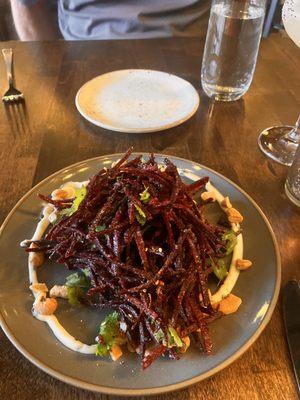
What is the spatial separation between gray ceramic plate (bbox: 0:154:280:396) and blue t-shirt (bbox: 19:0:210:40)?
51.9 inches

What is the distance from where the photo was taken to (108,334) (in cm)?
59

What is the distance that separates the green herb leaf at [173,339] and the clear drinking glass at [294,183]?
0.52 m

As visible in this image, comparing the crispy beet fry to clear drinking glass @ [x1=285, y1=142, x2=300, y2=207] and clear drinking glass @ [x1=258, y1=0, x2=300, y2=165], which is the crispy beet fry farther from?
clear drinking glass @ [x1=258, y1=0, x2=300, y2=165]

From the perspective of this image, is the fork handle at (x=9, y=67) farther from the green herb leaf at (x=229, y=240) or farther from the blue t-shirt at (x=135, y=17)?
the green herb leaf at (x=229, y=240)

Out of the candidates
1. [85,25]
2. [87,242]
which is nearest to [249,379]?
[87,242]

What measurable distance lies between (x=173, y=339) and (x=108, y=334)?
103 mm

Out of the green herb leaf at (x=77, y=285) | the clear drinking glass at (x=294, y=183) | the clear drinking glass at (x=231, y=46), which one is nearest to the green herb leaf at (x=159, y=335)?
the green herb leaf at (x=77, y=285)

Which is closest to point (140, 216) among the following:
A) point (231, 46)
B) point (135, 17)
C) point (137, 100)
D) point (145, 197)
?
point (145, 197)

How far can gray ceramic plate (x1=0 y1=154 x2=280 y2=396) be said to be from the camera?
0.55 m

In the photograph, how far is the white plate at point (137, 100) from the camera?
45.8 inches

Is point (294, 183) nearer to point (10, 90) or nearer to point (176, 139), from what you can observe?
point (176, 139)

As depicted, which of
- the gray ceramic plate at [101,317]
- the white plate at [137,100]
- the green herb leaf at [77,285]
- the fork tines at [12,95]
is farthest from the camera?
the fork tines at [12,95]

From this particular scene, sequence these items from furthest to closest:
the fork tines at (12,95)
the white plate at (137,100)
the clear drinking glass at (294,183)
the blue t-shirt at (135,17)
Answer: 1. the blue t-shirt at (135,17)
2. the fork tines at (12,95)
3. the white plate at (137,100)
4. the clear drinking glass at (294,183)

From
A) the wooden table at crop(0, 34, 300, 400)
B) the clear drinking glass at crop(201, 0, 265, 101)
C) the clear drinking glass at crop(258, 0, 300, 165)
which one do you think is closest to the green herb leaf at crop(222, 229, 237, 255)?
the wooden table at crop(0, 34, 300, 400)
